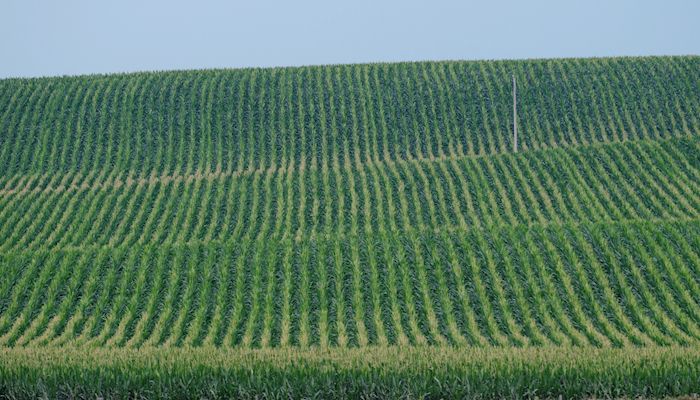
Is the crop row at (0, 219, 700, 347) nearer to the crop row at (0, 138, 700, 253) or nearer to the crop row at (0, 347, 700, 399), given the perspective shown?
the crop row at (0, 138, 700, 253)

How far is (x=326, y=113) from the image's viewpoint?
37.5m

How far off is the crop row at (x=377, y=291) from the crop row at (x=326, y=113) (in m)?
13.1

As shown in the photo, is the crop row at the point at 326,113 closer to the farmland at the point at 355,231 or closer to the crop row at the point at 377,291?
the farmland at the point at 355,231

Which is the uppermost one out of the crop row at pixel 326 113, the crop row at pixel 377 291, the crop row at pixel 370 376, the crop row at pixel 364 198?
the crop row at pixel 370 376

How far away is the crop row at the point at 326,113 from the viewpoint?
3394 cm

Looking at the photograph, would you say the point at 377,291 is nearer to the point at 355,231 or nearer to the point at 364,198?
the point at 355,231

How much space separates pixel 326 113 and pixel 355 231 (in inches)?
599

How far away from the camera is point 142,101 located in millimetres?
39062

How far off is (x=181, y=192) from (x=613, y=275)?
16.1 meters

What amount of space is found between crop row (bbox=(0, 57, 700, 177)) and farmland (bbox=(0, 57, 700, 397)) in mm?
140

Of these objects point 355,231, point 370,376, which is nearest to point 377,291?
point 355,231

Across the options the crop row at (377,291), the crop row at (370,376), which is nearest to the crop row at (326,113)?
the crop row at (377,291)

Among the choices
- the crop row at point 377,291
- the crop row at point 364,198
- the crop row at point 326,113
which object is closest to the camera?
the crop row at point 377,291

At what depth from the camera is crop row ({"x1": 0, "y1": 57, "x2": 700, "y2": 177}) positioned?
111 feet
